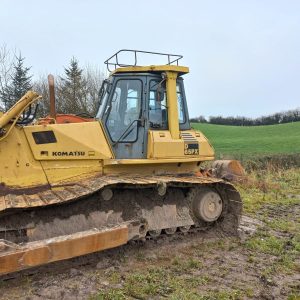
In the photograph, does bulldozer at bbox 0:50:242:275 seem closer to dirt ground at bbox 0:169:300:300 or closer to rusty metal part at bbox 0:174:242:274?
rusty metal part at bbox 0:174:242:274

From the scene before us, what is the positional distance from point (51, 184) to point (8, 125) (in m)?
1.01

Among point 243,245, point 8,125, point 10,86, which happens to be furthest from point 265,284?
point 10,86

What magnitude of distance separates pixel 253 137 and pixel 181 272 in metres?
39.3

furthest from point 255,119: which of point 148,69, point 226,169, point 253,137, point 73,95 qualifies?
point 148,69

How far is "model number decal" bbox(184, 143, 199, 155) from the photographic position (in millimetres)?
7551

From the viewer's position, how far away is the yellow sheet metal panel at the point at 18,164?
6.25 m

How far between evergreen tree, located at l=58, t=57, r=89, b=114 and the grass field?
1192 cm

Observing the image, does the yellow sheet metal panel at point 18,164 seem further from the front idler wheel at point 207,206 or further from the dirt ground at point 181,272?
the front idler wheel at point 207,206

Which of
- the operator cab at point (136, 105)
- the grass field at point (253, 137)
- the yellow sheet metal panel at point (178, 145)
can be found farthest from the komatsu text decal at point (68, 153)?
the grass field at point (253, 137)

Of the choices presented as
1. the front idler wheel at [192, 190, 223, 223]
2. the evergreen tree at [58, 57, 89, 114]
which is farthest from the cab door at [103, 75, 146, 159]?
the evergreen tree at [58, 57, 89, 114]

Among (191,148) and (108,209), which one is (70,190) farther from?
(191,148)

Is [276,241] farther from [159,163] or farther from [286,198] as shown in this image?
[286,198]

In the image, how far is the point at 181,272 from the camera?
20.1 ft

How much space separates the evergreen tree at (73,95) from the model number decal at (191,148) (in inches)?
643
